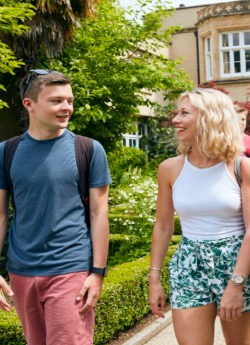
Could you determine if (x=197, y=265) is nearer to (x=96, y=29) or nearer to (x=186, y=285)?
(x=186, y=285)

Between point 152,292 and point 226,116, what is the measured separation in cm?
95

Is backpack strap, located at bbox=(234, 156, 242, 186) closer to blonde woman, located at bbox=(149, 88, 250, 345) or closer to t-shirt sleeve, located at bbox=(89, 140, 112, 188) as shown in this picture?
blonde woman, located at bbox=(149, 88, 250, 345)

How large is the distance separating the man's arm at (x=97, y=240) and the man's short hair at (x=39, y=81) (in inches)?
21.2

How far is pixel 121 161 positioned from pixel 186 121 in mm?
15103

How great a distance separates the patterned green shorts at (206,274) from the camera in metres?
2.81

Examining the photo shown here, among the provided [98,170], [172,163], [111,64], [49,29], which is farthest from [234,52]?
[98,170]

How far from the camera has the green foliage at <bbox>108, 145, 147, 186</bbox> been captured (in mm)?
15570

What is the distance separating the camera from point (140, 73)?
42.4 ft

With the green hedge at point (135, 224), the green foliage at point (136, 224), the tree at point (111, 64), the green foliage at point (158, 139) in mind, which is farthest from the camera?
the green foliage at point (158, 139)

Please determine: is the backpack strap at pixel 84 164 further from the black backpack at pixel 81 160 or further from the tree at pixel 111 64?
the tree at pixel 111 64

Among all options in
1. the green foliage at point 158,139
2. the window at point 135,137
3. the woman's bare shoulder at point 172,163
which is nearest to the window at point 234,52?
the green foliage at point 158,139

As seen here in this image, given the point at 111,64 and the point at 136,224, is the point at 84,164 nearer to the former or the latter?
the point at 136,224

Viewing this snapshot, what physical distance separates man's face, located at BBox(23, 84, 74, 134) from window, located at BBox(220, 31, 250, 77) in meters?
26.0

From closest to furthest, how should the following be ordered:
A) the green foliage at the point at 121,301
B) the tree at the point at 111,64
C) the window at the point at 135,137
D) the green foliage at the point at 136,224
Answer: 1. the green foliage at the point at 121,301
2. the green foliage at the point at 136,224
3. the tree at the point at 111,64
4. the window at the point at 135,137
